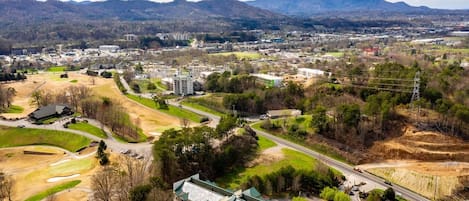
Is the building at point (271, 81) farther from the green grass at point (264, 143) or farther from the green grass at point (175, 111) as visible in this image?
the green grass at point (264, 143)

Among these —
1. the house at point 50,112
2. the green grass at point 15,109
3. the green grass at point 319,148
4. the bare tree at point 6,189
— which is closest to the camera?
the bare tree at point 6,189

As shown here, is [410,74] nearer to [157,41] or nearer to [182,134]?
[182,134]

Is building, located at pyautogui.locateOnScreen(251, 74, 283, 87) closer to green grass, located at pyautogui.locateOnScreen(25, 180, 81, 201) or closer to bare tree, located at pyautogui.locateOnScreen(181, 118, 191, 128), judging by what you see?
bare tree, located at pyautogui.locateOnScreen(181, 118, 191, 128)

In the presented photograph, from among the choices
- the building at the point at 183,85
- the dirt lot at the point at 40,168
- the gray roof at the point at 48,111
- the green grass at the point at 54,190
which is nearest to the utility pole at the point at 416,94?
the building at the point at 183,85

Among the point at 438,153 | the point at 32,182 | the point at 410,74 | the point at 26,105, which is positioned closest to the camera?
the point at 32,182

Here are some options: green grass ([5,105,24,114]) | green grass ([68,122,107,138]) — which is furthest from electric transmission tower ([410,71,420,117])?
green grass ([5,105,24,114])

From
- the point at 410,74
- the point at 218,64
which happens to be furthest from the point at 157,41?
the point at 410,74
